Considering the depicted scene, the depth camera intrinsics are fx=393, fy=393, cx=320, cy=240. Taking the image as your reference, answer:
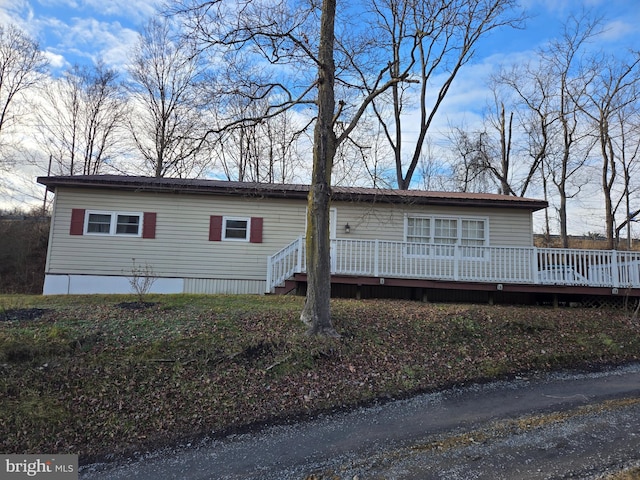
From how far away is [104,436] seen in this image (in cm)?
453

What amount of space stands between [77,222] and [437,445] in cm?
1227

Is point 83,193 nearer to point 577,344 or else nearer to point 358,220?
point 358,220

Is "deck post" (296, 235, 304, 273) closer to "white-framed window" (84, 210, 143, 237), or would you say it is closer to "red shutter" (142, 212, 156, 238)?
"red shutter" (142, 212, 156, 238)

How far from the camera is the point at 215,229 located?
12586mm

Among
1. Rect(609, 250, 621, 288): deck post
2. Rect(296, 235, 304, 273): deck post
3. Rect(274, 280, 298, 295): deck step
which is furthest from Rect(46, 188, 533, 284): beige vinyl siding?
Rect(609, 250, 621, 288): deck post

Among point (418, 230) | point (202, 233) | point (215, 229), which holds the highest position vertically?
point (418, 230)

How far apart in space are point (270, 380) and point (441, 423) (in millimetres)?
2376

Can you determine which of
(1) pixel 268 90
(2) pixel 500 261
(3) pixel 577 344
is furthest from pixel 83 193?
(3) pixel 577 344

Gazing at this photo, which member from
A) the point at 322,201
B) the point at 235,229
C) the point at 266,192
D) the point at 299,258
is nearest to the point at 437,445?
the point at 322,201

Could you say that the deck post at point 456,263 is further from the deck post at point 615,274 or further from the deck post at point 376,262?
the deck post at point 615,274

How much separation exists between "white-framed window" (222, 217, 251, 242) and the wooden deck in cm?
194

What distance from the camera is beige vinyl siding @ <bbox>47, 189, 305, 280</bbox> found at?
12219mm

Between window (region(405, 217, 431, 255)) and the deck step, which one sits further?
window (region(405, 217, 431, 255))

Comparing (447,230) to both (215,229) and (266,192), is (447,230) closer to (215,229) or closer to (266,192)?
(266,192)
